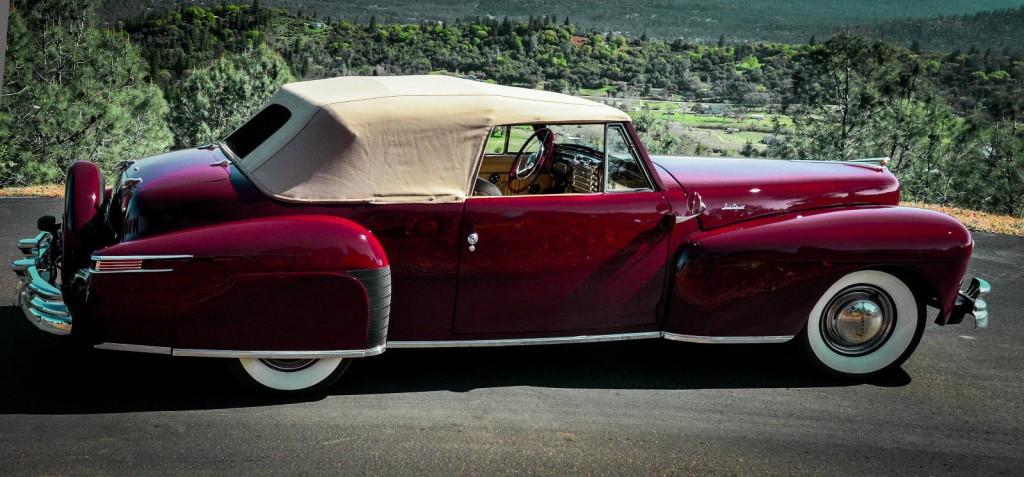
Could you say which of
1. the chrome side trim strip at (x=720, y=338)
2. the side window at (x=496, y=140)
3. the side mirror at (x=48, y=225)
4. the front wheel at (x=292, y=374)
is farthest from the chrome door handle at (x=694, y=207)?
the side mirror at (x=48, y=225)

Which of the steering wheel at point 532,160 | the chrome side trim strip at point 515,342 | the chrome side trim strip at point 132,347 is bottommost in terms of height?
the chrome side trim strip at point 132,347

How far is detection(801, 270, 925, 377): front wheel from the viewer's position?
471 cm

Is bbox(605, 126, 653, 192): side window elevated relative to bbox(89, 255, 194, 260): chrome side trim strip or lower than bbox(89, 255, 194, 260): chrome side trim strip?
elevated

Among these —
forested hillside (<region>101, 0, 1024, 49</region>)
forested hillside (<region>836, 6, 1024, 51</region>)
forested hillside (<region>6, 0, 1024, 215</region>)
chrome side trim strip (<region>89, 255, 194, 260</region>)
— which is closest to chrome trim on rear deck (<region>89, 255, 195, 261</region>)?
chrome side trim strip (<region>89, 255, 194, 260</region>)

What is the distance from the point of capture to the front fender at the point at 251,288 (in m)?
3.80

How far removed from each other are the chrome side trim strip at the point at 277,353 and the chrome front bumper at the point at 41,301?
1.95 feet

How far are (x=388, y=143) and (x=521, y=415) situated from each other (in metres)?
1.53

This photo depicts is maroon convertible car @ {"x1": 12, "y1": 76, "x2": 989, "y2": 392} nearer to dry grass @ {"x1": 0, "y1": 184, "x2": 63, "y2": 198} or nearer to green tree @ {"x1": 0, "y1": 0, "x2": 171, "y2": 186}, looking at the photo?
dry grass @ {"x1": 0, "y1": 184, "x2": 63, "y2": 198}

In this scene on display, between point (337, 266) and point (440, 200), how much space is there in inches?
24.9

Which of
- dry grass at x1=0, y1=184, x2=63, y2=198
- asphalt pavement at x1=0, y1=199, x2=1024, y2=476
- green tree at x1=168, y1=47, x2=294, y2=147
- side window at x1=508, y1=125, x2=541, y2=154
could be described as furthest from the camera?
green tree at x1=168, y1=47, x2=294, y2=147

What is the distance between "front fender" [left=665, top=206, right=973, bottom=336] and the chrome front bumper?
10.2ft

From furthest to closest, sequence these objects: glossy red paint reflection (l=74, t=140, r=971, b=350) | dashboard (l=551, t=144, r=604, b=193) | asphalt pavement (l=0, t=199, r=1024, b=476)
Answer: dashboard (l=551, t=144, r=604, b=193)
glossy red paint reflection (l=74, t=140, r=971, b=350)
asphalt pavement (l=0, t=199, r=1024, b=476)

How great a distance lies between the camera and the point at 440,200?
418cm

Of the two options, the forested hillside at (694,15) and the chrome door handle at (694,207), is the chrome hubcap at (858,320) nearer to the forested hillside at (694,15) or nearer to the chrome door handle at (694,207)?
the chrome door handle at (694,207)
